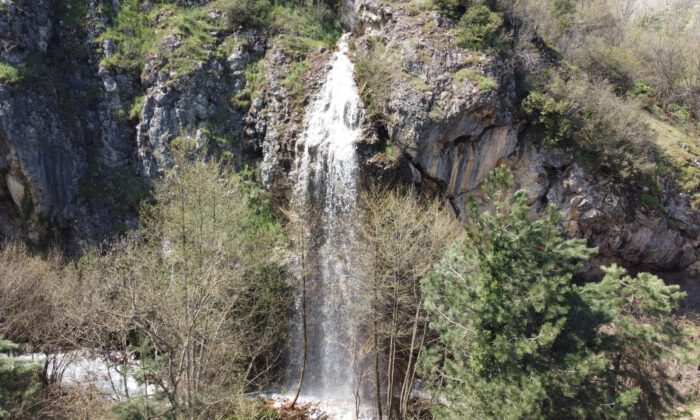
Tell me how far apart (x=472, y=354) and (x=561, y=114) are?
42.3 feet

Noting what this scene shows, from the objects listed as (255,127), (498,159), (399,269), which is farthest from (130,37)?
(399,269)

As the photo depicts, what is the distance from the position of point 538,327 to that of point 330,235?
35.1 feet

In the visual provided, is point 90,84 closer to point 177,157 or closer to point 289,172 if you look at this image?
point 289,172

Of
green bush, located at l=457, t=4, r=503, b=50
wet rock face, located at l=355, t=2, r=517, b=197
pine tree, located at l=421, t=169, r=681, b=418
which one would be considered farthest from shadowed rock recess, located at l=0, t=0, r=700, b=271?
pine tree, located at l=421, t=169, r=681, b=418

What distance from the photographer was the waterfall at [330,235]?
58.1 feet

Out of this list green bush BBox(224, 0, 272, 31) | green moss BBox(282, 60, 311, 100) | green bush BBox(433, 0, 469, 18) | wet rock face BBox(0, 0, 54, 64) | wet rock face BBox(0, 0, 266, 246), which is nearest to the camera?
green bush BBox(433, 0, 469, 18)

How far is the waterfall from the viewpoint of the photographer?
17.7 metres

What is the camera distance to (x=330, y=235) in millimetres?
18656

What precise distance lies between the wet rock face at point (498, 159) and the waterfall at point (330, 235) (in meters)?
2.23

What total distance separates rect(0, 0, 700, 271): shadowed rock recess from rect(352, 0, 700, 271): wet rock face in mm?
52

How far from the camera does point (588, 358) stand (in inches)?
338

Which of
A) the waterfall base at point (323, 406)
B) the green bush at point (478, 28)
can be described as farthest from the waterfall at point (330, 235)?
the green bush at point (478, 28)

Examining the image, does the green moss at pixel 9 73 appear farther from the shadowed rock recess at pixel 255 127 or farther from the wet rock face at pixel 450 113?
the wet rock face at pixel 450 113

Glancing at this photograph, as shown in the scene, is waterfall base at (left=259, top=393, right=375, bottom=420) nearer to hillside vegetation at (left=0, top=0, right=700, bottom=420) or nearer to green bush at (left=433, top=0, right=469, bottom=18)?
hillside vegetation at (left=0, top=0, right=700, bottom=420)
